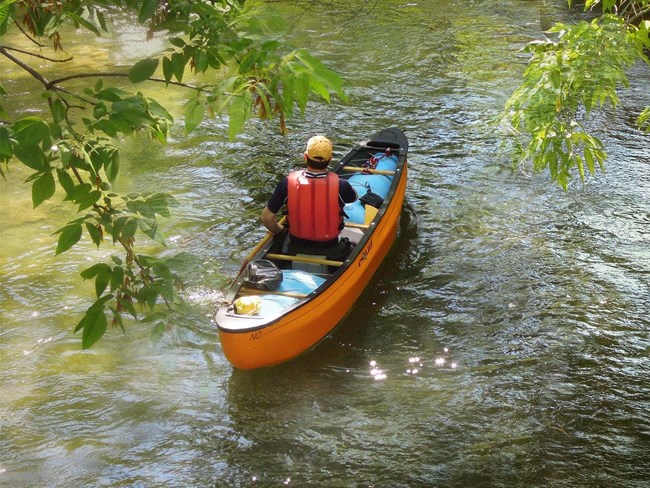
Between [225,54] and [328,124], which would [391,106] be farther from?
[225,54]

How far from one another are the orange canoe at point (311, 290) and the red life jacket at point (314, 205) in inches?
9.8

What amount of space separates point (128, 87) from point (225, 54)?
9.55m

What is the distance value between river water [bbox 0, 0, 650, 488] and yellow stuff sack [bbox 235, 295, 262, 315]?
0.58 meters

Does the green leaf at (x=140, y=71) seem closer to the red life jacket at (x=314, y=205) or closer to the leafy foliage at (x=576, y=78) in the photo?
the leafy foliage at (x=576, y=78)

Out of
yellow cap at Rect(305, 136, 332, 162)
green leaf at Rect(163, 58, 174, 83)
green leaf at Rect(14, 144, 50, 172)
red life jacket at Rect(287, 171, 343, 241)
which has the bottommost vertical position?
red life jacket at Rect(287, 171, 343, 241)

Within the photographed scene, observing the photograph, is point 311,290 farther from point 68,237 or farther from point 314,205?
point 68,237

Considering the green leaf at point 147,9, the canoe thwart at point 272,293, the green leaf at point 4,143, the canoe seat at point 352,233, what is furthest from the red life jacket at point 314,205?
the green leaf at point 4,143

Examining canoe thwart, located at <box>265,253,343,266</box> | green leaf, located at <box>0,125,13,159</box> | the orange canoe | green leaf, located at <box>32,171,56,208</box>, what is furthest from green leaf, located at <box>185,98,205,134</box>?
canoe thwart, located at <box>265,253,343,266</box>

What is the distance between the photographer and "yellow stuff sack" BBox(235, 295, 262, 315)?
19.9ft

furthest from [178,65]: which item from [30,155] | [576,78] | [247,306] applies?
[247,306]

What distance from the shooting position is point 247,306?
6070mm

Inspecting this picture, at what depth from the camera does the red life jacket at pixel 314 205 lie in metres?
6.60

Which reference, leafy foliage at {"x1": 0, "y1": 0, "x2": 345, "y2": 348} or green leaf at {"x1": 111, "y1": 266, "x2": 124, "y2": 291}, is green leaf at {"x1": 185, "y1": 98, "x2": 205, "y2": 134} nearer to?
leafy foliage at {"x1": 0, "y1": 0, "x2": 345, "y2": 348}

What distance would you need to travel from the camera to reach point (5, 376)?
641cm
